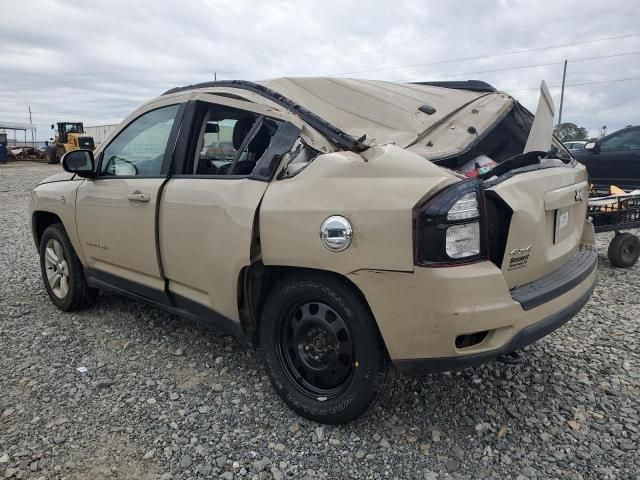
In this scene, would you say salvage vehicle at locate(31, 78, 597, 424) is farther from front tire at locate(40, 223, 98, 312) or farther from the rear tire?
the rear tire

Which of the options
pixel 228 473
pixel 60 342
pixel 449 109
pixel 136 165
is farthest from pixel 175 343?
pixel 449 109

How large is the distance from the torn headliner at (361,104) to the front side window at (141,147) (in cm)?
27

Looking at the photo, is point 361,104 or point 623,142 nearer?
point 361,104

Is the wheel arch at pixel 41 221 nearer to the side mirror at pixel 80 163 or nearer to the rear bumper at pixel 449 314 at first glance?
the side mirror at pixel 80 163

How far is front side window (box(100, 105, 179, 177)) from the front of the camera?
339 centimetres

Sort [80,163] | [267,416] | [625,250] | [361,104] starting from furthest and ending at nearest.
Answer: [625,250], [80,163], [361,104], [267,416]

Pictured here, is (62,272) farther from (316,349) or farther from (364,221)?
(364,221)

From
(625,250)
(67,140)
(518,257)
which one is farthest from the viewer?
(67,140)

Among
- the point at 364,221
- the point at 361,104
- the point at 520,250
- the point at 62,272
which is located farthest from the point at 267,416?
the point at 62,272

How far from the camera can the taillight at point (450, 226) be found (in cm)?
208

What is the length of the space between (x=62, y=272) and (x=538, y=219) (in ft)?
12.8

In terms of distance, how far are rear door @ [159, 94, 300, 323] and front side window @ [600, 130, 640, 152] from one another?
876 centimetres

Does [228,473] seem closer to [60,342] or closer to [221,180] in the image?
[221,180]

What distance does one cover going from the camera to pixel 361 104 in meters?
3.35
